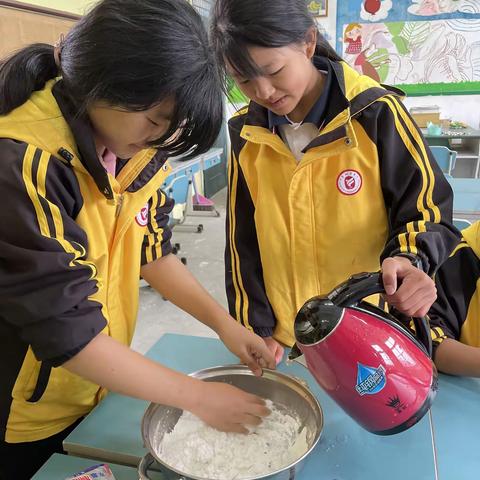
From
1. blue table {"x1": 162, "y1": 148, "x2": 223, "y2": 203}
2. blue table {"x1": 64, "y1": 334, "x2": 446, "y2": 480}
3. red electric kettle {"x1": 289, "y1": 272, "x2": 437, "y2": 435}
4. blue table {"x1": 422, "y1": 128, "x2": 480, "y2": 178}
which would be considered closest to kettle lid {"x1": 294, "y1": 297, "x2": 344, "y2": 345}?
red electric kettle {"x1": 289, "y1": 272, "x2": 437, "y2": 435}

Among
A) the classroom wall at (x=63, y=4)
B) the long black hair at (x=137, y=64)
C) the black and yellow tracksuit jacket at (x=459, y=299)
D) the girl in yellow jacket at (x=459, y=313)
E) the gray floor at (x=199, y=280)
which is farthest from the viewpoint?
the gray floor at (x=199, y=280)

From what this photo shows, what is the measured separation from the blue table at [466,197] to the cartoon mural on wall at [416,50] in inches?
91.7

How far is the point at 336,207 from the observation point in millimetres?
1030

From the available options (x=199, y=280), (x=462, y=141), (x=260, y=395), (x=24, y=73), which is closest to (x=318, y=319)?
(x=260, y=395)

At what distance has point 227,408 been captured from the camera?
2.39 ft

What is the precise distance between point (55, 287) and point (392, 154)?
68cm

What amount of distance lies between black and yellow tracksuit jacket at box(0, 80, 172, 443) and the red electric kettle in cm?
29

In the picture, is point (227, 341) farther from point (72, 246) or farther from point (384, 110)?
point (384, 110)

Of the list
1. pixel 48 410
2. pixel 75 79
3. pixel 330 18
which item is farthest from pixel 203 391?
pixel 330 18

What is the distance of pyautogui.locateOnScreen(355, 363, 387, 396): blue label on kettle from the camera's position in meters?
0.65

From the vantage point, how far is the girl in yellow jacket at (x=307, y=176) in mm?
868

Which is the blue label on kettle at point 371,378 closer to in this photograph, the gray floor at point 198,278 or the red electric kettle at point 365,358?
the red electric kettle at point 365,358

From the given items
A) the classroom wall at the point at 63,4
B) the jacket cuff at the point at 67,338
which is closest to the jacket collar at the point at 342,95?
the jacket cuff at the point at 67,338

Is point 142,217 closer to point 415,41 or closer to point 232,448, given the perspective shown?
point 232,448
